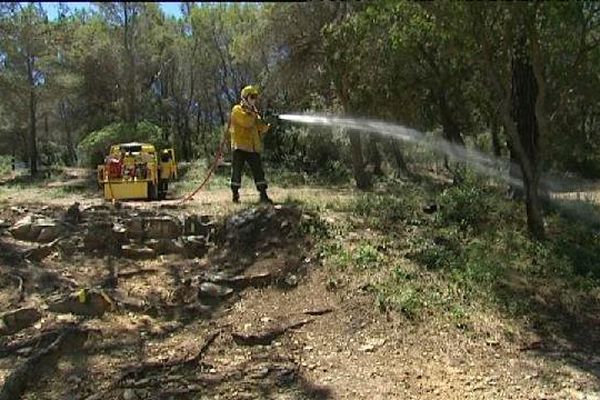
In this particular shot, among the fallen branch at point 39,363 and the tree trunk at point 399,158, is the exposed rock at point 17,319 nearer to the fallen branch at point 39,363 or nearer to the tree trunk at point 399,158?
the fallen branch at point 39,363

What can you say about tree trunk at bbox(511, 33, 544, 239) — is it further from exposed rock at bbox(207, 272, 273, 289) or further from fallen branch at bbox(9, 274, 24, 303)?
fallen branch at bbox(9, 274, 24, 303)

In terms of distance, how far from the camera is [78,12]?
2739 centimetres

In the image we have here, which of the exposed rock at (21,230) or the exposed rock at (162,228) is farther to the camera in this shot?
Result: the exposed rock at (162,228)

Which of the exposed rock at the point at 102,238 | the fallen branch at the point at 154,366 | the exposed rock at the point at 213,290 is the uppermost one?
the exposed rock at the point at 102,238

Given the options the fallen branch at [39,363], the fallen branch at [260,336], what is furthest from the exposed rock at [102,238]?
the fallen branch at [260,336]

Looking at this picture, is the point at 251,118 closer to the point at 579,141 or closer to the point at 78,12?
the point at 579,141

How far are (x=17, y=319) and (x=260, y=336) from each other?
2.27m

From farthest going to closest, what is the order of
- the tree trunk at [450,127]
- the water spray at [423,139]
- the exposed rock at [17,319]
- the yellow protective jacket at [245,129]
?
1. the tree trunk at [450,127]
2. the water spray at [423,139]
3. the yellow protective jacket at [245,129]
4. the exposed rock at [17,319]

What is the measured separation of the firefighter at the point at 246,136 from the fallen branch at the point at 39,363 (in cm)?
379

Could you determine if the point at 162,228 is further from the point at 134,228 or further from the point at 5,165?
the point at 5,165

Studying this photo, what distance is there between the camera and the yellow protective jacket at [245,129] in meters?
9.26

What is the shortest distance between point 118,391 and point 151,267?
101 inches

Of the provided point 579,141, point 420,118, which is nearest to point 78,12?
point 420,118

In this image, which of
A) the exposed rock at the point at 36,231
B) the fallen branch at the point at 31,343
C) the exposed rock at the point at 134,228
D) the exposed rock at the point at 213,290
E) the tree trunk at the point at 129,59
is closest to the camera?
the fallen branch at the point at 31,343
